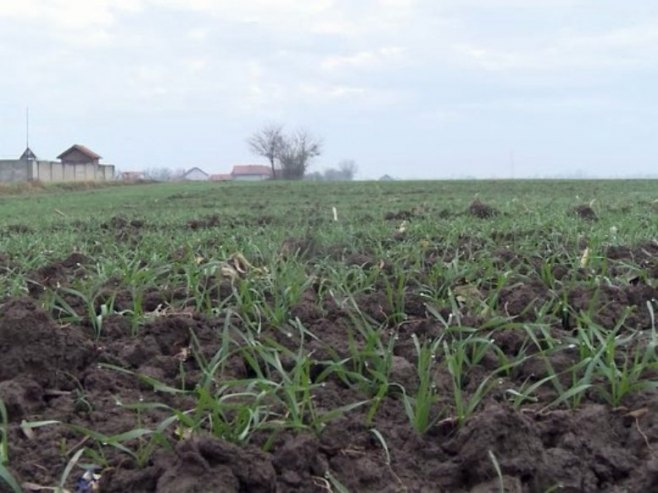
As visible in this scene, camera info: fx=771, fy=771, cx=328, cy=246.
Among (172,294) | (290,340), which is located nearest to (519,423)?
(290,340)

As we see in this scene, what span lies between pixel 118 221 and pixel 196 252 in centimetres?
478

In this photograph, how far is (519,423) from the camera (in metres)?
2.12

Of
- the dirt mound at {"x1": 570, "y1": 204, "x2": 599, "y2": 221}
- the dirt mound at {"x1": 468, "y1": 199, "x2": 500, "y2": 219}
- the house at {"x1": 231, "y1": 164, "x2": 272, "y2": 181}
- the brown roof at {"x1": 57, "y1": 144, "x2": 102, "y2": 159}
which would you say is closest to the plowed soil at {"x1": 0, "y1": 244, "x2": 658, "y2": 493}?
the dirt mound at {"x1": 570, "y1": 204, "x2": 599, "y2": 221}

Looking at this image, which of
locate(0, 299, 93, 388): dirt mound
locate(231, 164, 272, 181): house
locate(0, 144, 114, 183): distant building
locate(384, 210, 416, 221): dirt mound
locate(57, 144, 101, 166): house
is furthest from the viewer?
locate(231, 164, 272, 181): house

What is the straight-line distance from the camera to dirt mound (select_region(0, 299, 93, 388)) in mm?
2578

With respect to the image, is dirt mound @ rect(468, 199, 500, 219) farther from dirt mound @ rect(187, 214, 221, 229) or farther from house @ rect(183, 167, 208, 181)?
house @ rect(183, 167, 208, 181)

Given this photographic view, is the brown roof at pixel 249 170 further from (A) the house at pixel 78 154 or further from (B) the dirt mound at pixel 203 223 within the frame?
(B) the dirt mound at pixel 203 223

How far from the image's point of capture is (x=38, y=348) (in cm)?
263

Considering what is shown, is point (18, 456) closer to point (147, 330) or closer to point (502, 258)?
point (147, 330)

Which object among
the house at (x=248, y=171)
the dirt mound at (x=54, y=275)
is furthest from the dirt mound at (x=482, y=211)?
the house at (x=248, y=171)

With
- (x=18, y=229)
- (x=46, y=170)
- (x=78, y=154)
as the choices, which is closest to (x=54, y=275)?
(x=18, y=229)

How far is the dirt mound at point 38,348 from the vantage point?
8.46 feet

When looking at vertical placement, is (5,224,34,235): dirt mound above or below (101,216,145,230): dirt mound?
below

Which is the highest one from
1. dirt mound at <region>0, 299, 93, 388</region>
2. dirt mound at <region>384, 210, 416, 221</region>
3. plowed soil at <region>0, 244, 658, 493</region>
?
dirt mound at <region>384, 210, 416, 221</region>
